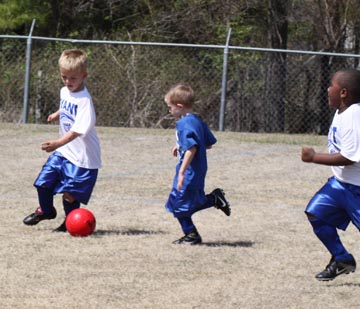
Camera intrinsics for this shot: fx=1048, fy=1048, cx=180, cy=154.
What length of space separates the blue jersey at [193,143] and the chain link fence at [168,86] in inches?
449

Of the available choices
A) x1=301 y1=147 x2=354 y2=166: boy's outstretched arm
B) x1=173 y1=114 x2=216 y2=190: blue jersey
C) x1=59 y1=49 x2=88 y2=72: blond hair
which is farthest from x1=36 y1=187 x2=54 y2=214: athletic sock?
x1=301 y1=147 x2=354 y2=166: boy's outstretched arm

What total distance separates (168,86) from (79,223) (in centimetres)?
1195

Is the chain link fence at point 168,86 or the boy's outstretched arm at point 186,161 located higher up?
the boy's outstretched arm at point 186,161

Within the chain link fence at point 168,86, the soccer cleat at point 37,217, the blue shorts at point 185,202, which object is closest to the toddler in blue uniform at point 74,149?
the soccer cleat at point 37,217

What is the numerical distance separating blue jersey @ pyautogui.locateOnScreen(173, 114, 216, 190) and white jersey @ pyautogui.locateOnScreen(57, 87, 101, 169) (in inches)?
31.5

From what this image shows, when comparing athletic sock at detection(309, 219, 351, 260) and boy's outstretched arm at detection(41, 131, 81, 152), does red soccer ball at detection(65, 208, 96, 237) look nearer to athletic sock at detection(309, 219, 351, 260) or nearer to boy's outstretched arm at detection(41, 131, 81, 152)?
boy's outstretched arm at detection(41, 131, 81, 152)

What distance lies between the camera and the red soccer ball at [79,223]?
8602 millimetres

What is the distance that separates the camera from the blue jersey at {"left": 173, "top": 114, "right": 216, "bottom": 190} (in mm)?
8406

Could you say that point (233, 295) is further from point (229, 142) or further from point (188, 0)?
point (188, 0)

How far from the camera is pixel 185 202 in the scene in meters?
8.48

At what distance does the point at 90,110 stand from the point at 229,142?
7911 millimetres

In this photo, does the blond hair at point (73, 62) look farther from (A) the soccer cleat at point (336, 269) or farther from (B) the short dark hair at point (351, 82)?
(A) the soccer cleat at point (336, 269)

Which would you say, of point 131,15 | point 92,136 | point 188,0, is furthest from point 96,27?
point 92,136

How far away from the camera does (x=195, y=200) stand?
8.52 m
